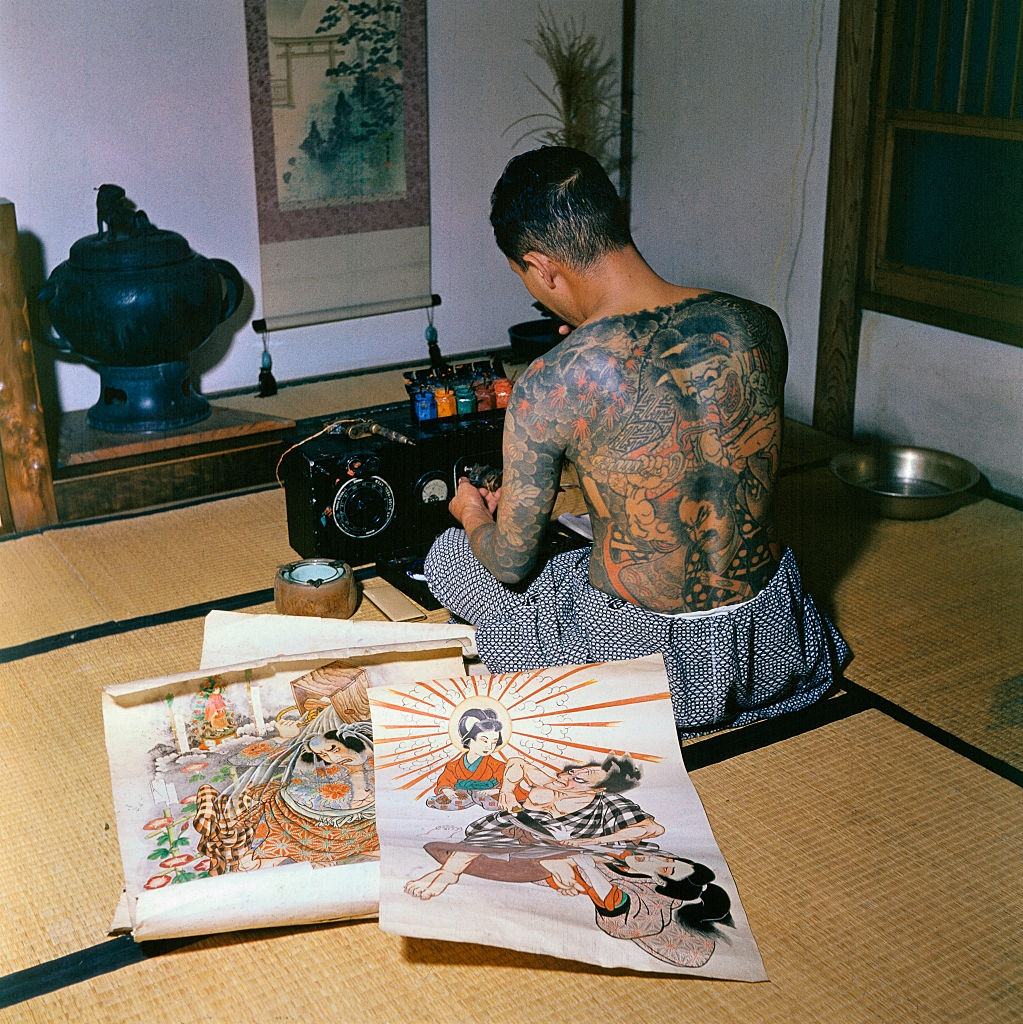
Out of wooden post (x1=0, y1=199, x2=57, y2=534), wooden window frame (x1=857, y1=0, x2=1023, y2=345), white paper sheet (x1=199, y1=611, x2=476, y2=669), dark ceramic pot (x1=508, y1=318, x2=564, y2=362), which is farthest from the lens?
dark ceramic pot (x1=508, y1=318, x2=564, y2=362)

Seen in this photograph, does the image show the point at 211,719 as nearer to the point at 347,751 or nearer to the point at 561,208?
the point at 347,751

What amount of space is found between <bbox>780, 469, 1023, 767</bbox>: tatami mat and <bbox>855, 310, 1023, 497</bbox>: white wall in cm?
19

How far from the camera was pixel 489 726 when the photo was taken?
2.18m

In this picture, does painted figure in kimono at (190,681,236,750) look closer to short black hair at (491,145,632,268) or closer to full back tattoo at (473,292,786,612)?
full back tattoo at (473,292,786,612)

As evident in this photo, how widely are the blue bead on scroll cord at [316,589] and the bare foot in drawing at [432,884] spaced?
1.01 m

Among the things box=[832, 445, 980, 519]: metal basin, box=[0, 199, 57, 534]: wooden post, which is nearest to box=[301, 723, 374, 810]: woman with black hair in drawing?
box=[0, 199, 57, 534]: wooden post

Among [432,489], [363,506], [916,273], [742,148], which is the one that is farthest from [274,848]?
[742,148]

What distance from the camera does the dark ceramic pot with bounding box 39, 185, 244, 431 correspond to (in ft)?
11.8

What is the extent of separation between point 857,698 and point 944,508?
3.52 feet

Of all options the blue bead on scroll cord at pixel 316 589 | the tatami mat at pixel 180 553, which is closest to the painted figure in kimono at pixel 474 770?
the blue bead on scroll cord at pixel 316 589

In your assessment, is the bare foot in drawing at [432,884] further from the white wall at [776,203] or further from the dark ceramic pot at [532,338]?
the dark ceramic pot at [532,338]

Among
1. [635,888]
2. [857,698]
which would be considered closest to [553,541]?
[857,698]

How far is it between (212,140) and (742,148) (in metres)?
1.81

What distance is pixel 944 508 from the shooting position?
134 inches
